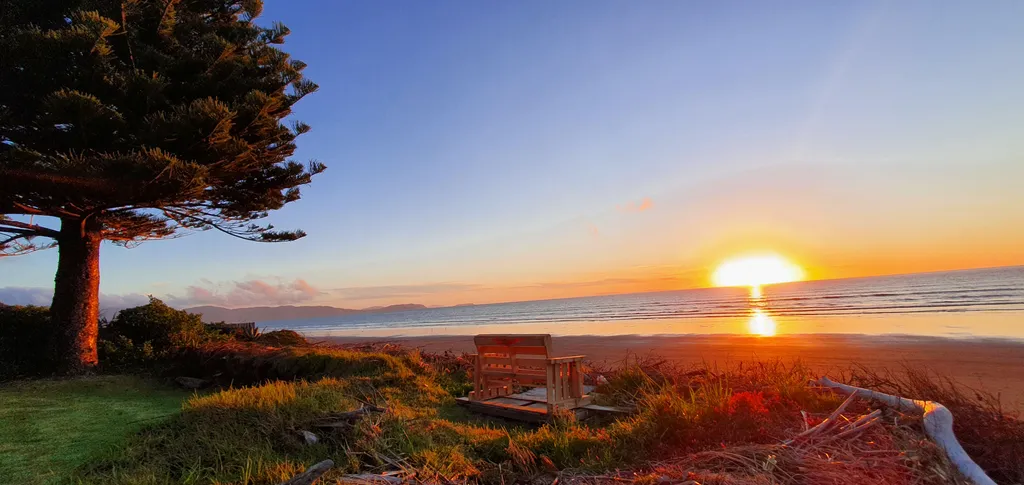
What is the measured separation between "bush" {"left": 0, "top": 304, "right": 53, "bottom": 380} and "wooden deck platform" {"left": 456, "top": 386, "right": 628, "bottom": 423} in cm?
763

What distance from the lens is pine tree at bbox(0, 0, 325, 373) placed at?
704cm

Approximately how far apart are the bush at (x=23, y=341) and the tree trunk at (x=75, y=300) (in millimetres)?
325

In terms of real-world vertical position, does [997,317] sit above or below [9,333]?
below

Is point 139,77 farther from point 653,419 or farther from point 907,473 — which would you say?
point 907,473

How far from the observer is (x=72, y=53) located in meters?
7.24

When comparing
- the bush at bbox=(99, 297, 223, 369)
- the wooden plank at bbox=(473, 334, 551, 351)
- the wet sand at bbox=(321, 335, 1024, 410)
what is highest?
the bush at bbox=(99, 297, 223, 369)

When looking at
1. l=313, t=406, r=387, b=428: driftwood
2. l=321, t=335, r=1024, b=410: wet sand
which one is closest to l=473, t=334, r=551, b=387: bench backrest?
l=313, t=406, r=387, b=428: driftwood

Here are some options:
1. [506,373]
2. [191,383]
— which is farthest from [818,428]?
[191,383]

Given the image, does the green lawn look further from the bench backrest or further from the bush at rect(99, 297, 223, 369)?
the bench backrest

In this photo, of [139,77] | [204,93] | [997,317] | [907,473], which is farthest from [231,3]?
[997,317]

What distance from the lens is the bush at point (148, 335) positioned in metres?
9.25

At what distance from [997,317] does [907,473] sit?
21707 millimetres

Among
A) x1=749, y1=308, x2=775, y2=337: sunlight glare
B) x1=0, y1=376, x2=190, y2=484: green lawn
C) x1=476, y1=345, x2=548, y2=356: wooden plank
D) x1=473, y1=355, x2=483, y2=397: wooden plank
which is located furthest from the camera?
x1=749, y1=308, x2=775, y2=337: sunlight glare

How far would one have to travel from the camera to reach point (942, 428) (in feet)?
11.0
